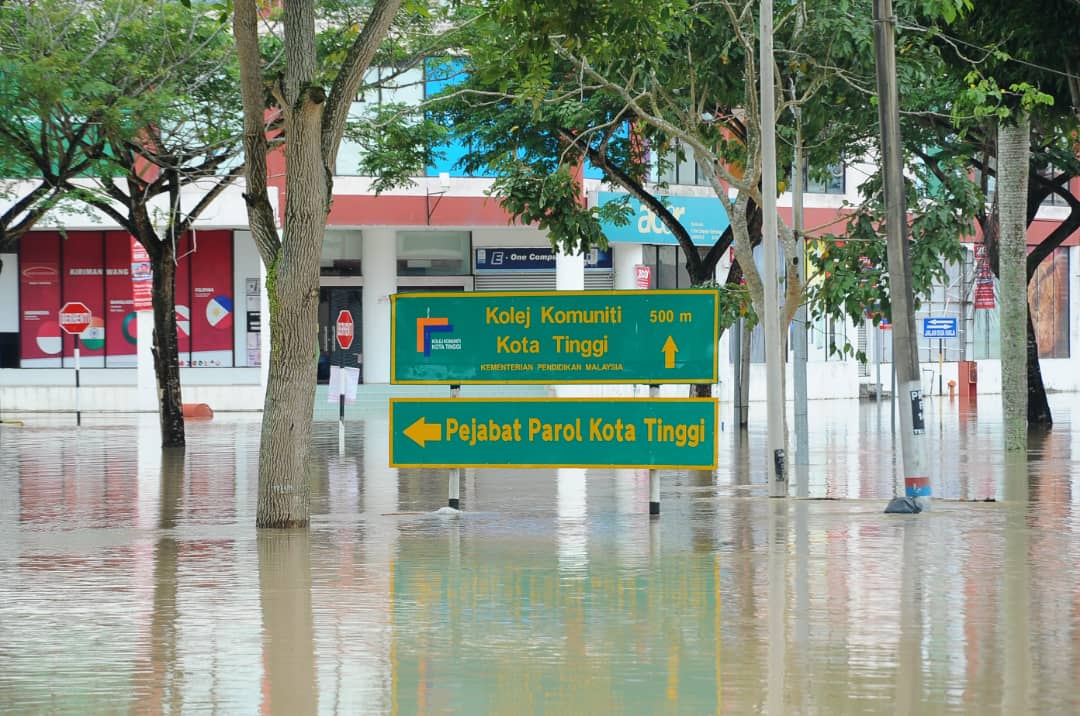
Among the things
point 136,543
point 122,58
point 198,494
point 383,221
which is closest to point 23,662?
point 136,543

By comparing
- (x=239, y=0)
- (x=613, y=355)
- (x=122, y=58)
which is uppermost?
(x=122, y=58)

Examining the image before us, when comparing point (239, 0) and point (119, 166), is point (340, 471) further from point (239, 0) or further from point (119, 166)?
point (239, 0)

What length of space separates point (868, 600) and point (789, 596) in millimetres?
543

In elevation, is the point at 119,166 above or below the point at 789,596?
above

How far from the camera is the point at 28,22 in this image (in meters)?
25.5

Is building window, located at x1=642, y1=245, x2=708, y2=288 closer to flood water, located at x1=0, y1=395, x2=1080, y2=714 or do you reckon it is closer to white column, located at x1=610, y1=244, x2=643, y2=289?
white column, located at x1=610, y1=244, x2=643, y2=289

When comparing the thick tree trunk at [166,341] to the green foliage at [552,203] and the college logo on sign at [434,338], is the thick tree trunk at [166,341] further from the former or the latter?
the college logo on sign at [434,338]

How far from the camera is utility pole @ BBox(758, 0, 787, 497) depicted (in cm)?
1897

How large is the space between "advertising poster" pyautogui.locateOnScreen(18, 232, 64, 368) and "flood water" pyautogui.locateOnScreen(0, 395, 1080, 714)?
26.4 m

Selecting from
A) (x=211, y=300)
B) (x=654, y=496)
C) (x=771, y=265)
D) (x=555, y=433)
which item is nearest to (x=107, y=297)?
(x=211, y=300)

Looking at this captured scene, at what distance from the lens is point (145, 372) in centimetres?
4547

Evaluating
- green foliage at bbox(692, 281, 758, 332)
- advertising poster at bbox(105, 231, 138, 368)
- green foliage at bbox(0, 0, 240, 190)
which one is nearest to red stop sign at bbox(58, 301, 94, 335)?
advertising poster at bbox(105, 231, 138, 368)

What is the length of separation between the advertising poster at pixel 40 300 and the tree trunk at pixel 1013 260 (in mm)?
29667

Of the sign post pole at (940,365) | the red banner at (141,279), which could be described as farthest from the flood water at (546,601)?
the sign post pole at (940,365)
